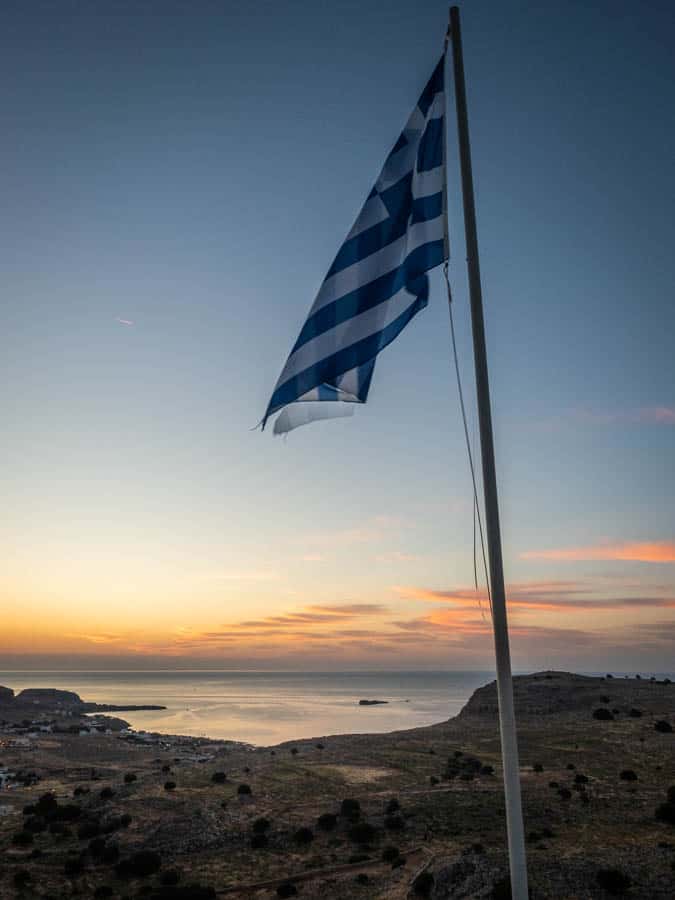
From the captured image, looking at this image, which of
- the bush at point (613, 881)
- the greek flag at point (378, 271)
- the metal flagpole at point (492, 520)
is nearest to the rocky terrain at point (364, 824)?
the bush at point (613, 881)

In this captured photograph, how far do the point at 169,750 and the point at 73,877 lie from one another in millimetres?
52019

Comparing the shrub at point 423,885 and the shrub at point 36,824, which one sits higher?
the shrub at point 423,885

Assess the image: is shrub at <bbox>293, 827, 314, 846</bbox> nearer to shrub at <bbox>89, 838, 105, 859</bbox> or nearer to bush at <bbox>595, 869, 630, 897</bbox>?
shrub at <bbox>89, 838, 105, 859</bbox>

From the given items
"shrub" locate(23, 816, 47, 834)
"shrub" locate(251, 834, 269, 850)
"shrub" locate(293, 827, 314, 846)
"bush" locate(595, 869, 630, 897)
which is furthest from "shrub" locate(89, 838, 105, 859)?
"bush" locate(595, 869, 630, 897)

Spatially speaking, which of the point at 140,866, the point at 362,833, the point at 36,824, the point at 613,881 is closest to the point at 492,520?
the point at 613,881

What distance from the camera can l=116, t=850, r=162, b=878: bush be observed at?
25609 mm

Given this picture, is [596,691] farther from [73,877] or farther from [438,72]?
[438,72]

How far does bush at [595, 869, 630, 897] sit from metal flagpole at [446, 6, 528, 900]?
51.6 feet

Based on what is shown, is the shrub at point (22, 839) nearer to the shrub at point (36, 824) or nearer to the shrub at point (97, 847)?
the shrub at point (36, 824)

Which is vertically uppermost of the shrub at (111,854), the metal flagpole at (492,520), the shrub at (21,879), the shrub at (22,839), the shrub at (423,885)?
the metal flagpole at (492,520)

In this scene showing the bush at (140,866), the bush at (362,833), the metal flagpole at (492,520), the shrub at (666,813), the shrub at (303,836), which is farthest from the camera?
the shrub at (303,836)

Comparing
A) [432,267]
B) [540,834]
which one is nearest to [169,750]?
[540,834]

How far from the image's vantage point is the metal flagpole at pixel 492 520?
22.7ft

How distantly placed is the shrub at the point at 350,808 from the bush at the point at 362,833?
174 cm
